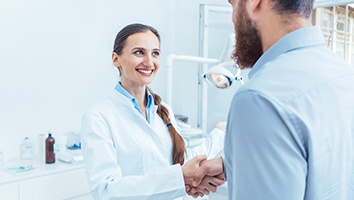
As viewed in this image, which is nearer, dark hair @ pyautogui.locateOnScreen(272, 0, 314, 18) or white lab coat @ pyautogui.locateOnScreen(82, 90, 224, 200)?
dark hair @ pyautogui.locateOnScreen(272, 0, 314, 18)

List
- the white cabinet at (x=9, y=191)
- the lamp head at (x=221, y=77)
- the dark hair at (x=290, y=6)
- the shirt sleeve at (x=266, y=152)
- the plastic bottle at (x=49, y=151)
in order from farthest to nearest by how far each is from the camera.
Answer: the plastic bottle at (x=49, y=151) < the white cabinet at (x=9, y=191) < the lamp head at (x=221, y=77) < the dark hair at (x=290, y=6) < the shirt sleeve at (x=266, y=152)

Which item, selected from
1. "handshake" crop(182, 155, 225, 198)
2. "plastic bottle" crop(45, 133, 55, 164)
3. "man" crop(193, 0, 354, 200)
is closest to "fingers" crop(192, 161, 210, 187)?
"handshake" crop(182, 155, 225, 198)

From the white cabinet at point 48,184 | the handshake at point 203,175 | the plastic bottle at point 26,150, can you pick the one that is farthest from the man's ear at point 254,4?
the plastic bottle at point 26,150

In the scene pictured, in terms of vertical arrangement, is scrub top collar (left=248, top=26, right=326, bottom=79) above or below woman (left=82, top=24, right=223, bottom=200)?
above

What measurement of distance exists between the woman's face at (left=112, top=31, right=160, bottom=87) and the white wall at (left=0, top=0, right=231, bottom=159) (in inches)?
37.3

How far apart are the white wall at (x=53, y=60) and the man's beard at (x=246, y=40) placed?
1559 mm

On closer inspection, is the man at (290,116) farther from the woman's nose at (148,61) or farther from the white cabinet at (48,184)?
the white cabinet at (48,184)

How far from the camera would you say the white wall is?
6.18 feet

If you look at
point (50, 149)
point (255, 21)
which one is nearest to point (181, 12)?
point (50, 149)

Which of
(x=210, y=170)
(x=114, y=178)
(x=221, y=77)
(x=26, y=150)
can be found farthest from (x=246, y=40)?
(x=26, y=150)

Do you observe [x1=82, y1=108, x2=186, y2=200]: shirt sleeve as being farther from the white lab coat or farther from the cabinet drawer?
the cabinet drawer

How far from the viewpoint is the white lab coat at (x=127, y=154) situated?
3.26 feet

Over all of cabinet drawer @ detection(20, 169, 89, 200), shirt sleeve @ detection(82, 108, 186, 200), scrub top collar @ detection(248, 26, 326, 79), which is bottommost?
cabinet drawer @ detection(20, 169, 89, 200)

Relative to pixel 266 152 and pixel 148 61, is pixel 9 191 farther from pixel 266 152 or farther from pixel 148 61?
pixel 266 152
